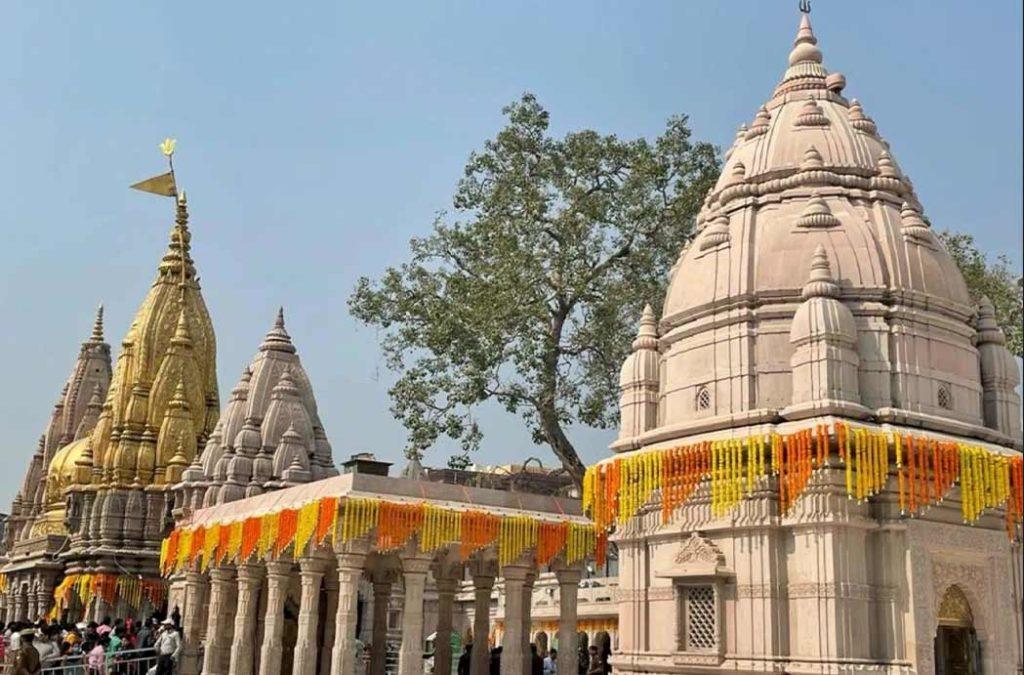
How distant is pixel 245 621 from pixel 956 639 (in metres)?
14.9

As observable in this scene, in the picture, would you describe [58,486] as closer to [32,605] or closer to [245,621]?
[32,605]

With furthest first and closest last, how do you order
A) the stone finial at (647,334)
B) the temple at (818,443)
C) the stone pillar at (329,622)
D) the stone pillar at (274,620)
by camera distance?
the stone pillar at (329,622) < the stone pillar at (274,620) < the stone finial at (647,334) < the temple at (818,443)

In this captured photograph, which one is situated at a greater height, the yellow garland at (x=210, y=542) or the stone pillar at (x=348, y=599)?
the yellow garland at (x=210, y=542)

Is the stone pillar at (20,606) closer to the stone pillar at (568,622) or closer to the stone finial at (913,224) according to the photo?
the stone pillar at (568,622)

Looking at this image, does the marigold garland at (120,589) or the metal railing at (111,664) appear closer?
the metal railing at (111,664)

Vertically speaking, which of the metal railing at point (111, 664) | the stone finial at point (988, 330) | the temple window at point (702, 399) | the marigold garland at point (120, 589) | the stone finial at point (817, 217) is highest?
the stone finial at point (817, 217)

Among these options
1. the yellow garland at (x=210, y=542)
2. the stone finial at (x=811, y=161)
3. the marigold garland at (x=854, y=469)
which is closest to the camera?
the marigold garland at (x=854, y=469)

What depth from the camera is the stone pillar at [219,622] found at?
26.6 metres

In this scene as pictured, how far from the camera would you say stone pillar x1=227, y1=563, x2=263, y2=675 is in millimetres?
24438

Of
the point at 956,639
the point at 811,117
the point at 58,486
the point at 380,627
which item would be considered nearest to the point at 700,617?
the point at 956,639

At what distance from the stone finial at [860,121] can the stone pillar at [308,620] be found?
13640 millimetres

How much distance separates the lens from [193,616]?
29.1 metres

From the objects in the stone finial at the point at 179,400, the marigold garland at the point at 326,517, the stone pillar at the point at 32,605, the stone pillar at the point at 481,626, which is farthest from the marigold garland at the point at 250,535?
the stone pillar at the point at 32,605

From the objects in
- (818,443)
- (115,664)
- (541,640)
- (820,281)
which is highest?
(820,281)
